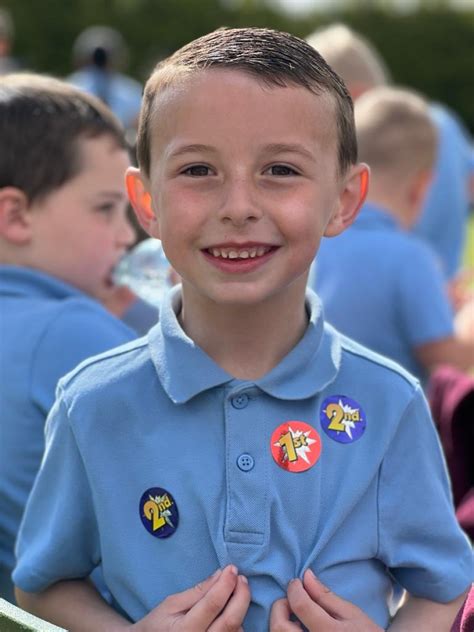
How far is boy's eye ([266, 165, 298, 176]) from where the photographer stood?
1935 mm

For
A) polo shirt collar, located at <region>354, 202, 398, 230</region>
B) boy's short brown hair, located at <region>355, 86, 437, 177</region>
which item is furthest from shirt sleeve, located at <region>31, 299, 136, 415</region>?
boy's short brown hair, located at <region>355, 86, 437, 177</region>

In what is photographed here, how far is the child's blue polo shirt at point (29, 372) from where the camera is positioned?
2.52m

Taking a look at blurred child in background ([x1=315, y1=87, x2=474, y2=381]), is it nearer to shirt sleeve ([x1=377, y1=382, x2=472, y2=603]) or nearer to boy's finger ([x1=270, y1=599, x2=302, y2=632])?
shirt sleeve ([x1=377, y1=382, x2=472, y2=603])

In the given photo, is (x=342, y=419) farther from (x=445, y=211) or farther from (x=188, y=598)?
(x=445, y=211)

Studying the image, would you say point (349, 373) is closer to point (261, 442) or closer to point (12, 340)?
point (261, 442)

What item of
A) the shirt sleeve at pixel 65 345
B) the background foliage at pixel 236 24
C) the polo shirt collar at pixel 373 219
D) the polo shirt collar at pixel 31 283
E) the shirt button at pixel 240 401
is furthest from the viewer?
the background foliage at pixel 236 24

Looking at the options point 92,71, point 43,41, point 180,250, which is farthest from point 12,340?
point 43,41

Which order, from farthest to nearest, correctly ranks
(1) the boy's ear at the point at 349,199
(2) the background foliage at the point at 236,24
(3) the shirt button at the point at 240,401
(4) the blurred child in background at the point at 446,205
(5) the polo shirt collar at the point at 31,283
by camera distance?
(2) the background foliage at the point at 236,24, (4) the blurred child in background at the point at 446,205, (5) the polo shirt collar at the point at 31,283, (1) the boy's ear at the point at 349,199, (3) the shirt button at the point at 240,401

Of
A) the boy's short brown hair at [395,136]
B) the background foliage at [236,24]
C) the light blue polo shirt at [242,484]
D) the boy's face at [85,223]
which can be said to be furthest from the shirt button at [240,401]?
the background foliage at [236,24]

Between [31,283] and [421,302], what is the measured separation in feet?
6.01

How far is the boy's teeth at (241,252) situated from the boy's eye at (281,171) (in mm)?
124

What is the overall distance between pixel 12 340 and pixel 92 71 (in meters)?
8.99

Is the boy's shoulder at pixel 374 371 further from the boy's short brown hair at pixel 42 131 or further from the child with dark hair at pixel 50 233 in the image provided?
the boy's short brown hair at pixel 42 131

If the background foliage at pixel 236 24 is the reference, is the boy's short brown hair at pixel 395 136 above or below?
below
